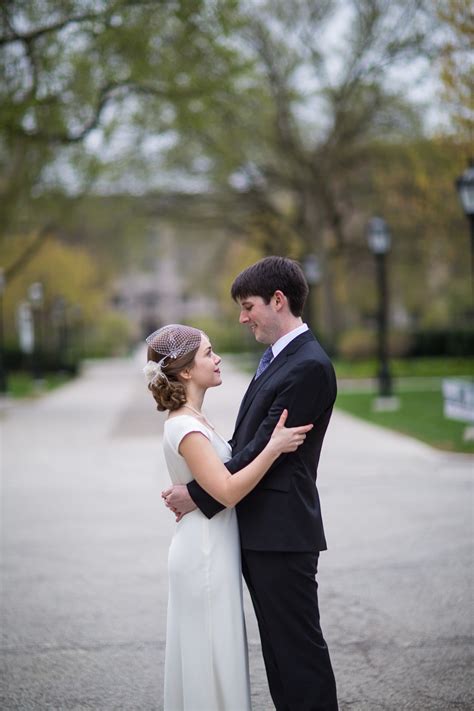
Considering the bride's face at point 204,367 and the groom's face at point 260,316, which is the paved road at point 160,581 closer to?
the bride's face at point 204,367

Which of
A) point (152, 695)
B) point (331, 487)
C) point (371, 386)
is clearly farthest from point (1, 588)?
point (371, 386)

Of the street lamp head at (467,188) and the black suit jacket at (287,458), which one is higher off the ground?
the street lamp head at (467,188)

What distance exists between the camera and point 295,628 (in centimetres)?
312

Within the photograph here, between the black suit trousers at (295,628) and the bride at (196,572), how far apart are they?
120mm

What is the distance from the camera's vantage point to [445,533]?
741 cm

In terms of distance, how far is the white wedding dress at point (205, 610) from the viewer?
3152mm

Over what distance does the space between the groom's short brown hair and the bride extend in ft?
0.95

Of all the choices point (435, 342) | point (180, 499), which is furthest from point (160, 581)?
point (435, 342)

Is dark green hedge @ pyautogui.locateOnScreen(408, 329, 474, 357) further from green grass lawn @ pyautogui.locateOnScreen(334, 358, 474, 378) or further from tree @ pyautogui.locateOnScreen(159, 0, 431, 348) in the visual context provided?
tree @ pyautogui.locateOnScreen(159, 0, 431, 348)

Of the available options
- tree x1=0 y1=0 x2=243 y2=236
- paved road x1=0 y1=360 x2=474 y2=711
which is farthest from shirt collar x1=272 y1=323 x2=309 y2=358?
tree x1=0 y1=0 x2=243 y2=236

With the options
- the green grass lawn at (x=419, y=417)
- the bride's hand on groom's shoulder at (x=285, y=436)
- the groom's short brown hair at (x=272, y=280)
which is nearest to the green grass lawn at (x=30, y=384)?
the green grass lawn at (x=419, y=417)

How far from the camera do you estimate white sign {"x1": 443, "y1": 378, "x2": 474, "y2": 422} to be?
41.4 feet

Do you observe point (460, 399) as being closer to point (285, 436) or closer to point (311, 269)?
point (285, 436)

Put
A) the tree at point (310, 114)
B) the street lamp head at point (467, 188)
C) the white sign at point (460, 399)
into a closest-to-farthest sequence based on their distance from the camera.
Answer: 1. the street lamp head at point (467, 188)
2. the white sign at point (460, 399)
3. the tree at point (310, 114)
